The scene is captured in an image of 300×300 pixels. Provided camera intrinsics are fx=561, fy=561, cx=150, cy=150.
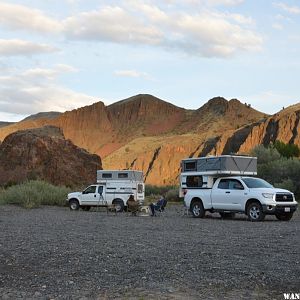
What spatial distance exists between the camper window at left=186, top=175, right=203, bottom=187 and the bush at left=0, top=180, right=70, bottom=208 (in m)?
12.1

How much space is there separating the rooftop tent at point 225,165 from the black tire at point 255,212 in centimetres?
Result: 282

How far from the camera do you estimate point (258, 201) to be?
2238 centimetres

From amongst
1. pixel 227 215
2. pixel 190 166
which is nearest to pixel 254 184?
pixel 227 215

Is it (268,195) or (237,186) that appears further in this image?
(237,186)

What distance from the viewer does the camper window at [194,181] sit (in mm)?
25916

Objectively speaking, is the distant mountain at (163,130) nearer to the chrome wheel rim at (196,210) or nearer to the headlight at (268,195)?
the chrome wheel rim at (196,210)

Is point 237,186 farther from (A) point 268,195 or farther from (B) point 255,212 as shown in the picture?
(A) point 268,195

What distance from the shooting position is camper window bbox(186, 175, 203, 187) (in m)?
25.9

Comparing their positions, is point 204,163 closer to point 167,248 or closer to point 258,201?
point 258,201

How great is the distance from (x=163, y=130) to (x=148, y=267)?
117 m

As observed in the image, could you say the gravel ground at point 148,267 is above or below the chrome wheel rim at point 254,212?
below

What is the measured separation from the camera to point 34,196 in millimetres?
36906

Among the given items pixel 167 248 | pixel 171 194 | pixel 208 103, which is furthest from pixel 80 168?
pixel 208 103

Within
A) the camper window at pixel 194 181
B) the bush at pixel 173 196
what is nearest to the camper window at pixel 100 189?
the camper window at pixel 194 181
